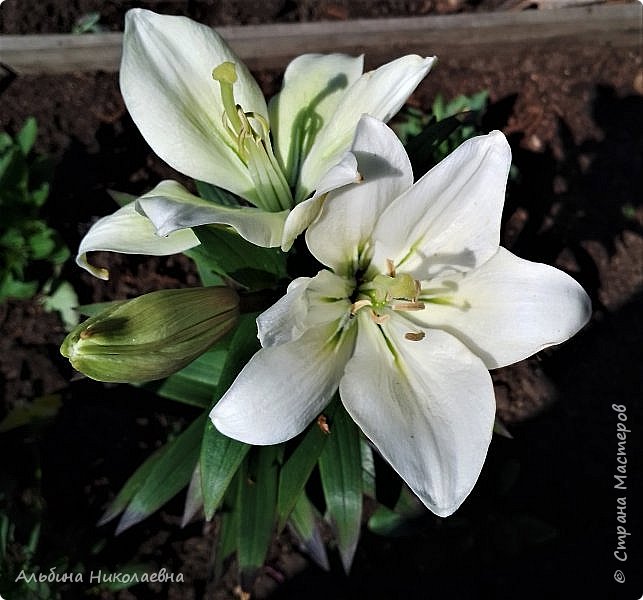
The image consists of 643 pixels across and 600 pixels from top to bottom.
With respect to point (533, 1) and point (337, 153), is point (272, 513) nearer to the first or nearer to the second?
point (337, 153)

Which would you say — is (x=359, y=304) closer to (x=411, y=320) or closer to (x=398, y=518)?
(x=411, y=320)

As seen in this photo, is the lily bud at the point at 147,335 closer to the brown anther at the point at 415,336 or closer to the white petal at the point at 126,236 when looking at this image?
the white petal at the point at 126,236

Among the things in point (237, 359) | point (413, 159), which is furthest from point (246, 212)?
point (413, 159)

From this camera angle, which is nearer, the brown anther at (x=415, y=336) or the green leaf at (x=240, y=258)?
the brown anther at (x=415, y=336)

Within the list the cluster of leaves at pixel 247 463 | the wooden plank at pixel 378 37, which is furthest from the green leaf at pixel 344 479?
the wooden plank at pixel 378 37

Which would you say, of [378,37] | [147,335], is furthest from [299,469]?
[378,37]

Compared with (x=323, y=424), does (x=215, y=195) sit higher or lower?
higher
